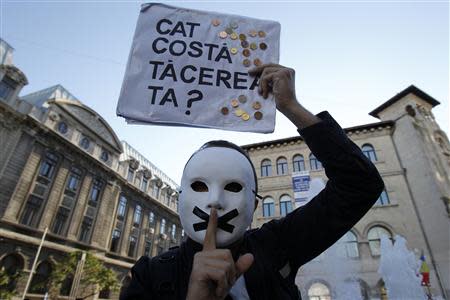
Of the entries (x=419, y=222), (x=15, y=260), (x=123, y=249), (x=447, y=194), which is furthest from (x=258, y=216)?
(x=15, y=260)

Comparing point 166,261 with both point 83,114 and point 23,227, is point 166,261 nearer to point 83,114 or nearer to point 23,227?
point 23,227

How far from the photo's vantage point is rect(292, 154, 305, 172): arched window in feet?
66.5

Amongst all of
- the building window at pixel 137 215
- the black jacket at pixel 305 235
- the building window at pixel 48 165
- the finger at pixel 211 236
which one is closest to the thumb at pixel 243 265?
the finger at pixel 211 236

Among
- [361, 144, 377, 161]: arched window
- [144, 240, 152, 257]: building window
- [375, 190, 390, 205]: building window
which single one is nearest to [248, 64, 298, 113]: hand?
[375, 190, 390, 205]: building window

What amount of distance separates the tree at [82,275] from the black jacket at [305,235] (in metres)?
19.8

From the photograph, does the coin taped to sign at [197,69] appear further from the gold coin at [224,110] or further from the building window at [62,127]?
the building window at [62,127]

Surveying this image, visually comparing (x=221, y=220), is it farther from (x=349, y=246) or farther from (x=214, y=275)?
(x=349, y=246)

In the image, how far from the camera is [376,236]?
16.5 m

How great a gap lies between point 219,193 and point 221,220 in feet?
0.45

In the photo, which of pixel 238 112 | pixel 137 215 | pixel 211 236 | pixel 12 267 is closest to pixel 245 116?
pixel 238 112

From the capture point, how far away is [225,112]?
1852 mm

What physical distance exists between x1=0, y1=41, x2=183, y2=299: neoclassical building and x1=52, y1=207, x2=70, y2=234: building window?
7cm

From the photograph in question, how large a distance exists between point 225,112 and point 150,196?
1166 inches

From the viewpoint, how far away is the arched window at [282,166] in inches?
813
